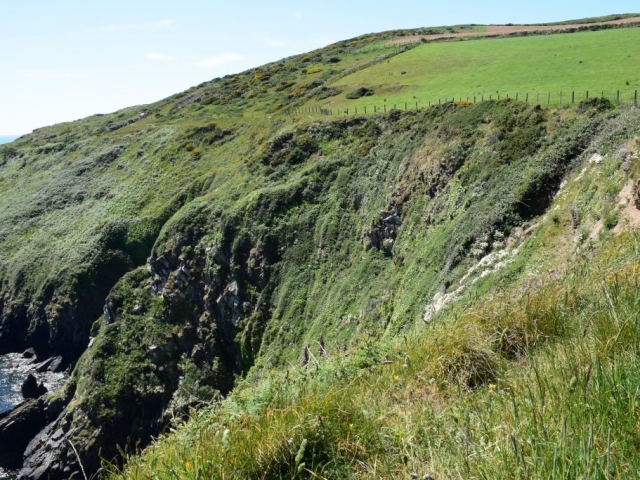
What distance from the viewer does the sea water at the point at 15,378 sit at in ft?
193

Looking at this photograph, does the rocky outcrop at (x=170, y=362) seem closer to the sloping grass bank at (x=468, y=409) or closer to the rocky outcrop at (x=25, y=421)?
the rocky outcrop at (x=25, y=421)

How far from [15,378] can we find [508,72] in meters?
68.2

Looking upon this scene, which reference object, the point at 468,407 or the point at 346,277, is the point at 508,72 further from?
the point at 468,407

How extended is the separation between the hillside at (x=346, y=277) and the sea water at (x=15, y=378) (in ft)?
8.64

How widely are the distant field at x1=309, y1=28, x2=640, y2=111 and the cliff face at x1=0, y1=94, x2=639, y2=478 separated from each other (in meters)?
5.89

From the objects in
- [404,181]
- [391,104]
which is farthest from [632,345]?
[391,104]

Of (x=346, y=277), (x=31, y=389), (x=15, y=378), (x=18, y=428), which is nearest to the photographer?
(x=346, y=277)

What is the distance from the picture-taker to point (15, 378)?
211ft

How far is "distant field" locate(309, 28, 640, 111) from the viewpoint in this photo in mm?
37906

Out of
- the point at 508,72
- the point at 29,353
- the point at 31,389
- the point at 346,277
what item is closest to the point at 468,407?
the point at 346,277

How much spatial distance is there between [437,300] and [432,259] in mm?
5762

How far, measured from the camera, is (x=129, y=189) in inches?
3017

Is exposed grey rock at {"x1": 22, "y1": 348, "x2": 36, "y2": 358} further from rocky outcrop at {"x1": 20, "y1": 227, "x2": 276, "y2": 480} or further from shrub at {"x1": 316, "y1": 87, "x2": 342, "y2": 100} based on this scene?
shrub at {"x1": 316, "y1": 87, "x2": 342, "y2": 100}

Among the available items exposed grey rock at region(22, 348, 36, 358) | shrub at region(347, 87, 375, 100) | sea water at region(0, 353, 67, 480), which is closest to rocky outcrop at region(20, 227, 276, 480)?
sea water at region(0, 353, 67, 480)
